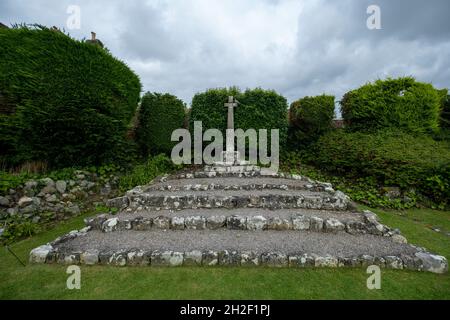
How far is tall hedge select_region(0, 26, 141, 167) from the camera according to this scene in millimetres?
5430

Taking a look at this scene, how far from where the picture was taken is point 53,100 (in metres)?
5.54

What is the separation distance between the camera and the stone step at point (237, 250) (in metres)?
2.96

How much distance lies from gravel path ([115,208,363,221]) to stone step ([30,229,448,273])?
569 mm

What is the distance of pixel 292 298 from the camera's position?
2326mm

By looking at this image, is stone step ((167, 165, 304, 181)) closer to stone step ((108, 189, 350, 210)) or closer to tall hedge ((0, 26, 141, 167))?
stone step ((108, 189, 350, 210))

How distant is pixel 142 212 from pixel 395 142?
31.0ft

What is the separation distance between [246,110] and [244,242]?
758 centimetres

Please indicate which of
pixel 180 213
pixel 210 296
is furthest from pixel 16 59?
pixel 210 296

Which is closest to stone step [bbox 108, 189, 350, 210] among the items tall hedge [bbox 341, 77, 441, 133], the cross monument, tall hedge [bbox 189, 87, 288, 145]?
the cross monument

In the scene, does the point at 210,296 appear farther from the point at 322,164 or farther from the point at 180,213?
the point at 322,164

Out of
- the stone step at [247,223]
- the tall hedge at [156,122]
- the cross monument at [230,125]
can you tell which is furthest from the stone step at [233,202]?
the tall hedge at [156,122]

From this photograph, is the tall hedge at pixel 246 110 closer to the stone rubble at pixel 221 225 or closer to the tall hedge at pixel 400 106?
the tall hedge at pixel 400 106

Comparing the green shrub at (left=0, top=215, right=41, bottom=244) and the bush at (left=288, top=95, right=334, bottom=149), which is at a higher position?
the bush at (left=288, top=95, right=334, bottom=149)

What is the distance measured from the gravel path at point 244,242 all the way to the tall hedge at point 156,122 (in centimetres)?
553
